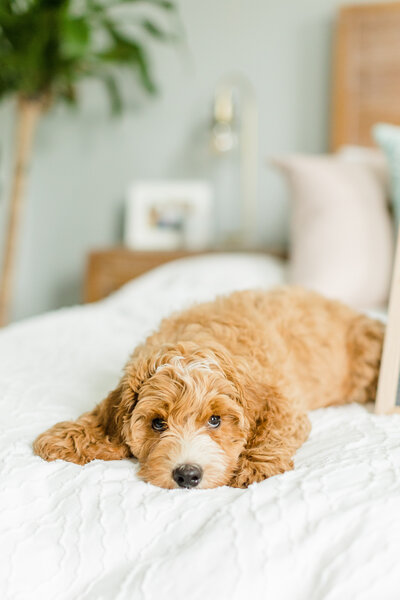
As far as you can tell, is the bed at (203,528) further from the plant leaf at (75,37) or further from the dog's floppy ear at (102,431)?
the plant leaf at (75,37)

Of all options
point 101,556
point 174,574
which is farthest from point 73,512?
point 174,574

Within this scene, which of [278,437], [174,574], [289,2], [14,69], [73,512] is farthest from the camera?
[289,2]

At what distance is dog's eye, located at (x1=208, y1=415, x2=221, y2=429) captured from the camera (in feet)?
4.79

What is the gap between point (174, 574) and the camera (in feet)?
3.25

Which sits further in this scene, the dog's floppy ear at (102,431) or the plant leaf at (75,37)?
the plant leaf at (75,37)

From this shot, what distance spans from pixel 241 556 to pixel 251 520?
87mm

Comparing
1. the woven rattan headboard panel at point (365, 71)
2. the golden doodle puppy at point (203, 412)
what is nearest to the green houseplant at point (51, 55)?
the woven rattan headboard panel at point (365, 71)

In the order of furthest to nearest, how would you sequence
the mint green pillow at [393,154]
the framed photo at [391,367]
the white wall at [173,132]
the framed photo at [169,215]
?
the framed photo at [169,215]
the white wall at [173,132]
the mint green pillow at [393,154]
the framed photo at [391,367]

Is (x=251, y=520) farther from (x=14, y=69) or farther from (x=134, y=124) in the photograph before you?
(x=134, y=124)

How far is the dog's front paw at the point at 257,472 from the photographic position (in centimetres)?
134

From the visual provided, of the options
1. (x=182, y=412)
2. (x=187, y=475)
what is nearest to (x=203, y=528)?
(x=187, y=475)

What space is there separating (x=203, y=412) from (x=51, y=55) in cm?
317

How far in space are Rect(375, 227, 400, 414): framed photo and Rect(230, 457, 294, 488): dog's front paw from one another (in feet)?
1.84

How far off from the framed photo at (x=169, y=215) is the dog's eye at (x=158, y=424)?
282 cm
